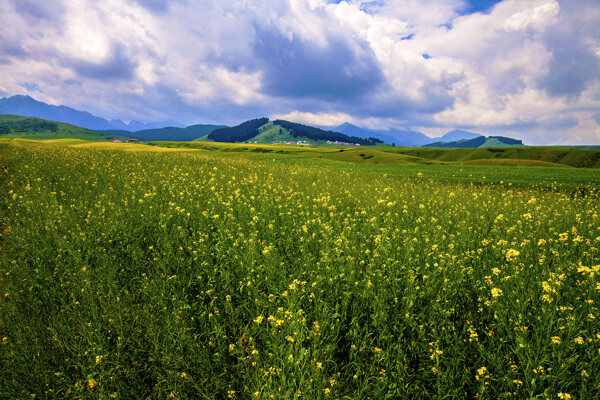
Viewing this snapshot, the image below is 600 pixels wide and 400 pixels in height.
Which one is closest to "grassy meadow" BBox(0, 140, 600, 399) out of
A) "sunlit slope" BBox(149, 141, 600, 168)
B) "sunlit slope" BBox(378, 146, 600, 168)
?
"sunlit slope" BBox(149, 141, 600, 168)

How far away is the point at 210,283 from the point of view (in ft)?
15.1

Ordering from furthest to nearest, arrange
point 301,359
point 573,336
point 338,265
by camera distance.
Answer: point 338,265 < point 573,336 < point 301,359

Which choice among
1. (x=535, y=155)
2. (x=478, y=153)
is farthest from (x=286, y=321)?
(x=535, y=155)

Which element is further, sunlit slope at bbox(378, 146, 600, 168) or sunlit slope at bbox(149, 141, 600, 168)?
sunlit slope at bbox(378, 146, 600, 168)

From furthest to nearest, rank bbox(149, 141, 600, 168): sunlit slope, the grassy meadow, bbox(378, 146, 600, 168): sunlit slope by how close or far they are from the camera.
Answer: bbox(378, 146, 600, 168): sunlit slope
bbox(149, 141, 600, 168): sunlit slope
the grassy meadow

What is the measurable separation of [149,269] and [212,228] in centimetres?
196

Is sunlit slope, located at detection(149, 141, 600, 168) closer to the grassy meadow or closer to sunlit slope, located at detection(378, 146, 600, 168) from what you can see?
sunlit slope, located at detection(378, 146, 600, 168)

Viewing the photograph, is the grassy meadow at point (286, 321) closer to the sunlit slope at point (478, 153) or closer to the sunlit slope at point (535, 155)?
the sunlit slope at point (478, 153)

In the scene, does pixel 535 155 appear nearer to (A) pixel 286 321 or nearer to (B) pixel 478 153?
(B) pixel 478 153

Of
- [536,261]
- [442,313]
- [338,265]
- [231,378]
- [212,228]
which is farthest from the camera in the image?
[212,228]

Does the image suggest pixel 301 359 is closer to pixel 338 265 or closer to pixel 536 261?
pixel 338 265

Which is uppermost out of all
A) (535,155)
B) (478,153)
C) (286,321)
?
(478,153)

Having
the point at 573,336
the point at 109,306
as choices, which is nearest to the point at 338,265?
the point at 573,336

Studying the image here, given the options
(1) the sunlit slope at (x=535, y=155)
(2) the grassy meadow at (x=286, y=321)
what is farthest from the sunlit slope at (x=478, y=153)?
(2) the grassy meadow at (x=286, y=321)
